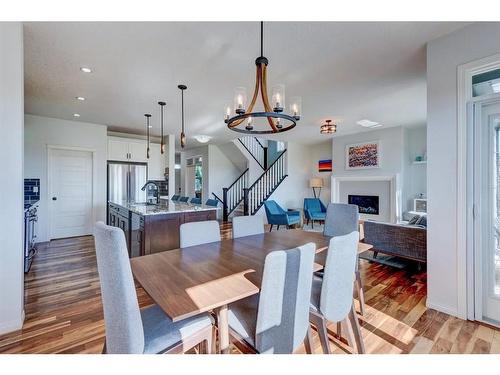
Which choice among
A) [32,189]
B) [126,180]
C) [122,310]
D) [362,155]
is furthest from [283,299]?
[362,155]

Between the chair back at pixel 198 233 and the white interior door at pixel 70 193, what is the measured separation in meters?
4.36

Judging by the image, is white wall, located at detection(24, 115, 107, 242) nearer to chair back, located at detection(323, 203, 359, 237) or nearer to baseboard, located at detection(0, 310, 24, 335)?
baseboard, located at detection(0, 310, 24, 335)

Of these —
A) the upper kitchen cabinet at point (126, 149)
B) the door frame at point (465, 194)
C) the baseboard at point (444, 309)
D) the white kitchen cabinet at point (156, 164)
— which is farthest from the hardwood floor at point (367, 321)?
the white kitchen cabinet at point (156, 164)

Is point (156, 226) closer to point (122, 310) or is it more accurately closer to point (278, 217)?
point (122, 310)

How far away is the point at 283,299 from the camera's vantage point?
1.10m

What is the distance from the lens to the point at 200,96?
3.67 meters

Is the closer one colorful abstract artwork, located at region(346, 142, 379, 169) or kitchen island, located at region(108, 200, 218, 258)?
kitchen island, located at region(108, 200, 218, 258)

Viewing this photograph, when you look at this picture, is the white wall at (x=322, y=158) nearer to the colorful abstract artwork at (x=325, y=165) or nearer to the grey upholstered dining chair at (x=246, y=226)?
the colorful abstract artwork at (x=325, y=165)

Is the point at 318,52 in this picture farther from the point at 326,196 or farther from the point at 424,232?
the point at 326,196

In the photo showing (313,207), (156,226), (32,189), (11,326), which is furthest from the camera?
(313,207)

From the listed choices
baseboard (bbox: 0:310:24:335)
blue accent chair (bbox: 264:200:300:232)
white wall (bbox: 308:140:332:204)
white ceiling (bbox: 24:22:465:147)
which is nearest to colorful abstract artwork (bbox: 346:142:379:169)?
white wall (bbox: 308:140:332:204)

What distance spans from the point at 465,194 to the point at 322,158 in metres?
5.61

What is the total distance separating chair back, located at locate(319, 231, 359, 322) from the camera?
1319 millimetres

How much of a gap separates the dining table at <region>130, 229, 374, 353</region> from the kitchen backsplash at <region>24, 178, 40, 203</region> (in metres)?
4.33
